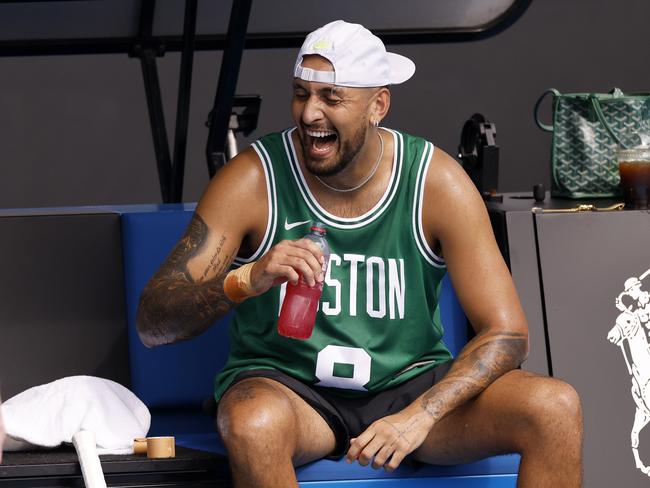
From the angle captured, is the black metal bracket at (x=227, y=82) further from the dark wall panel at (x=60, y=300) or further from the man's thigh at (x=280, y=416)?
the man's thigh at (x=280, y=416)

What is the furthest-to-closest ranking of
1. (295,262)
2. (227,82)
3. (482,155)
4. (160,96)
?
1. (160,96)
2. (227,82)
3. (482,155)
4. (295,262)

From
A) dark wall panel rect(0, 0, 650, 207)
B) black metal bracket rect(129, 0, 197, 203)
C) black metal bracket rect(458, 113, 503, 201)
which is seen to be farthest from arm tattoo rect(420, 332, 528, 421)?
dark wall panel rect(0, 0, 650, 207)

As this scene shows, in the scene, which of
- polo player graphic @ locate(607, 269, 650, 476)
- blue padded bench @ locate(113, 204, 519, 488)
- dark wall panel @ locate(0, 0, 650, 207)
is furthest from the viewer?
dark wall panel @ locate(0, 0, 650, 207)

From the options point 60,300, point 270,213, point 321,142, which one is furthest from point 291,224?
point 60,300

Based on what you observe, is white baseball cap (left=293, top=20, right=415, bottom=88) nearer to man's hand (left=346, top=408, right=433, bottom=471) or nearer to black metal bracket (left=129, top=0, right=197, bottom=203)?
man's hand (left=346, top=408, right=433, bottom=471)

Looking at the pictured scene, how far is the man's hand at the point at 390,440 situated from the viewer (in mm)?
2729

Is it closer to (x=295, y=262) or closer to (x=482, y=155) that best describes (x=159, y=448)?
(x=295, y=262)

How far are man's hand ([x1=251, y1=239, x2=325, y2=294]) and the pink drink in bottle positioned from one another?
18 mm

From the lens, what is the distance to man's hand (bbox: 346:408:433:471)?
8.95 ft

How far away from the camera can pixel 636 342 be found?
11.0 ft

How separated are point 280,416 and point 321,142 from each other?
0.58m

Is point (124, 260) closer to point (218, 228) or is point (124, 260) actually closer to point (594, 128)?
point (218, 228)

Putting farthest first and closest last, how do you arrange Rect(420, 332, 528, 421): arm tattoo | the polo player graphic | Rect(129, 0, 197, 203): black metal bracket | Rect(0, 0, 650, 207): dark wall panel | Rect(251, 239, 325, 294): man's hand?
Rect(0, 0, 650, 207): dark wall panel
Rect(129, 0, 197, 203): black metal bracket
the polo player graphic
Rect(420, 332, 528, 421): arm tattoo
Rect(251, 239, 325, 294): man's hand

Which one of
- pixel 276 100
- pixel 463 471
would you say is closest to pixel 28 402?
pixel 463 471
